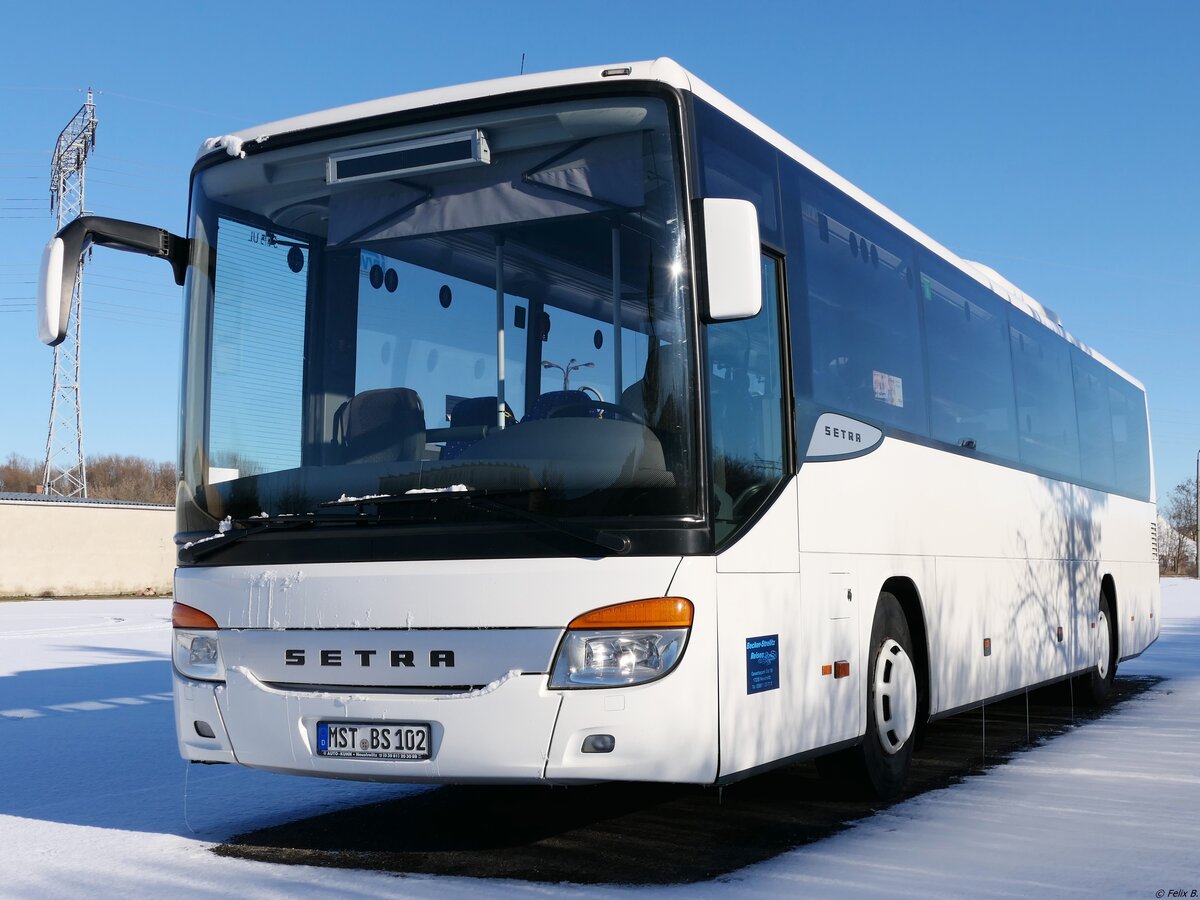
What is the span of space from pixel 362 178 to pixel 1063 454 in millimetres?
7534

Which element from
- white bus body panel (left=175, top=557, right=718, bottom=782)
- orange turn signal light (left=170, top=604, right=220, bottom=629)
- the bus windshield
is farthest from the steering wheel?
orange turn signal light (left=170, top=604, right=220, bottom=629)

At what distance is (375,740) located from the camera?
18.4 ft

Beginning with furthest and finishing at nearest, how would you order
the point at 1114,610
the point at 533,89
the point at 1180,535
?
the point at 1180,535, the point at 1114,610, the point at 533,89

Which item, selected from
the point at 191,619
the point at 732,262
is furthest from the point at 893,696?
the point at 191,619

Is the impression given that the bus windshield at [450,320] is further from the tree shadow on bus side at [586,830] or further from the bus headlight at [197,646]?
the tree shadow on bus side at [586,830]

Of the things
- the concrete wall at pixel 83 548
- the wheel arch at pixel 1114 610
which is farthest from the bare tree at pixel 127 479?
the wheel arch at pixel 1114 610

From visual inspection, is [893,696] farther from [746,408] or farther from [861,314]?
[746,408]

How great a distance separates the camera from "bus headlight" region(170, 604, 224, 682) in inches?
239

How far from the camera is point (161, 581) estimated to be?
157 ft

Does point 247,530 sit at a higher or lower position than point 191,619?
higher

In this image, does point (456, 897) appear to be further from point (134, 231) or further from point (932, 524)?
point (932, 524)

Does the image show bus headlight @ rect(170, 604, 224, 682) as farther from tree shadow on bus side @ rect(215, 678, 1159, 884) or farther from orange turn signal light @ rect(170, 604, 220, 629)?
tree shadow on bus side @ rect(215, 678, 1159, 884)

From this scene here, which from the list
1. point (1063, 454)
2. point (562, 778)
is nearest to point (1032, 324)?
point (1063, 454)

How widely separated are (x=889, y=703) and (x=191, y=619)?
369cm
